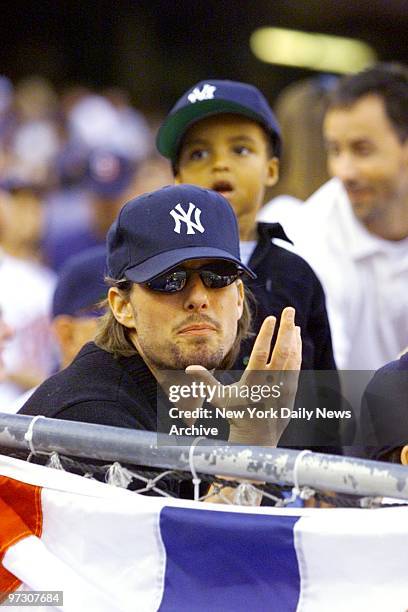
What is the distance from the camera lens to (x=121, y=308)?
9.51 feet

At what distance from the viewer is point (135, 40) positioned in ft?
43.8

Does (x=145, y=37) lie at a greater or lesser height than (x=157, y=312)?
greater

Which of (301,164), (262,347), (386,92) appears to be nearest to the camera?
(262,347)

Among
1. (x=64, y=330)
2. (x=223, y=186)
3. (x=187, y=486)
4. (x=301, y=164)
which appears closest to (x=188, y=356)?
(x=187, y=486)

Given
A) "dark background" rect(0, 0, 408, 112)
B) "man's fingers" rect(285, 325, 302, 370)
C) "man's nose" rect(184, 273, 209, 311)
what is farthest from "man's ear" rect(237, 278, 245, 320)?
"dark background" rect(0, 0, 408, 112)

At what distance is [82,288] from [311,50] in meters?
10.4

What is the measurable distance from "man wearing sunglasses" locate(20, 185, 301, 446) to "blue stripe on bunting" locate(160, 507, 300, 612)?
0.35m

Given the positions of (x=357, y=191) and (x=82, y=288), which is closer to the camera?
(x=82, y=288)

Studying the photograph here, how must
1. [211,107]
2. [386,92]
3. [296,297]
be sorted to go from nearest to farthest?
[296,297] < [211,107] < [386,92]

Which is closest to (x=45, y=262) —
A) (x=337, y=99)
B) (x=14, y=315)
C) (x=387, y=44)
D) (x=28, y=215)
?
(x=28, y=215)

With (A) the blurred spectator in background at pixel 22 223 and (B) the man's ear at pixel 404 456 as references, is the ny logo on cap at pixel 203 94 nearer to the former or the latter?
(B) the man's ear at pixel 404 456

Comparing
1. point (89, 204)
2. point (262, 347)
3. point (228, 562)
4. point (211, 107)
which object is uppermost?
point (89, 204)

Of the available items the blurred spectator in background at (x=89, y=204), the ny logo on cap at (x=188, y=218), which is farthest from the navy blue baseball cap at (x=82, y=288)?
the blurred spectator in background at (x=89, y=204)

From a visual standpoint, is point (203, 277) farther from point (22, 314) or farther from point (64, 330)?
point (22, 314)
